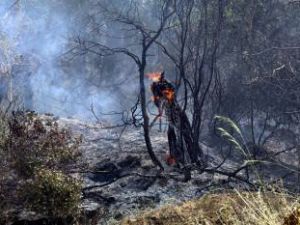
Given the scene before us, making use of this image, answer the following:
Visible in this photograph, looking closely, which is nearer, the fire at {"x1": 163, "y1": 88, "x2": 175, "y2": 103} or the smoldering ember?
the smoldering ember

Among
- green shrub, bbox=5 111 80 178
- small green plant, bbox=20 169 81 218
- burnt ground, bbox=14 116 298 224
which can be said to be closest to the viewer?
small green plant, bbox=20 169 81 218

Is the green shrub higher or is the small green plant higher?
the green shrub

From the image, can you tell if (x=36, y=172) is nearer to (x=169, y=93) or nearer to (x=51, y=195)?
(x=51, y=195)

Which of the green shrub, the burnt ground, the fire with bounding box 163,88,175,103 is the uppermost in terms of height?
the fire with bounding box 163,88,175,103

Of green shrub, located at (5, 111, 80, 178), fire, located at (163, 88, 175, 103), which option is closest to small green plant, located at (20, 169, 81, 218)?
green shrub, located at (5, 111, 80, 178)

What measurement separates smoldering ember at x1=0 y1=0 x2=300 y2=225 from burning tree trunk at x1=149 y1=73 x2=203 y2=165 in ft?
0.07

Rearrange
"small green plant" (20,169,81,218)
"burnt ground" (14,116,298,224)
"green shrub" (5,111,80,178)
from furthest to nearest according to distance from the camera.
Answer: "burnt ground" (14,116,298,224)
"green shrub" (5,111,80,178)
"small green plant" (20,169,81,218)

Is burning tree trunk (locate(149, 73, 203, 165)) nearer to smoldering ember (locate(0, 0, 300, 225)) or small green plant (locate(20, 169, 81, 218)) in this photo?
smoldering ember (locate(0, 0, 300, 225))

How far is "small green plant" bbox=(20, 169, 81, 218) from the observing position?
19.1 ft

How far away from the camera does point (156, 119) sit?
8.50 metres

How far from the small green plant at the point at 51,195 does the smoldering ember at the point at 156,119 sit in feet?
0.05

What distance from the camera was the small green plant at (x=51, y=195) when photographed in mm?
5812

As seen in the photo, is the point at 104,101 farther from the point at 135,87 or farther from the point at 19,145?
the point at 19,145

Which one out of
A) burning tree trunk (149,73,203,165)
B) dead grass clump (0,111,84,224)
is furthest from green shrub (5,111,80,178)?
burning tree trunk (149,73,203,165)
